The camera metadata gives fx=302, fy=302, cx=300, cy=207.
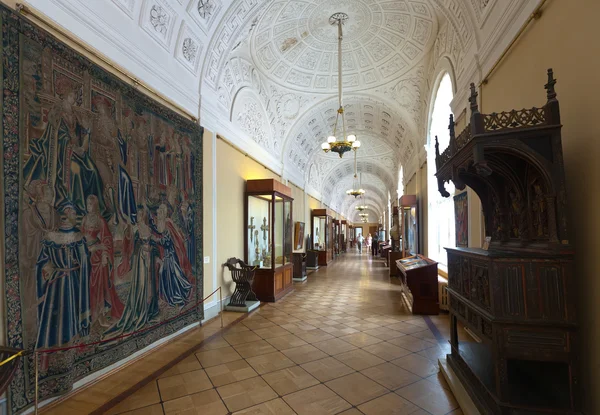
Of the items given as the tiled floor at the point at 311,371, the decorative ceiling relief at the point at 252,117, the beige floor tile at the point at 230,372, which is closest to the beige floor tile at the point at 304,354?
the tiled floor at the point at 311,371

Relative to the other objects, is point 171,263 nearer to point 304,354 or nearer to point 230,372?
point 230,372

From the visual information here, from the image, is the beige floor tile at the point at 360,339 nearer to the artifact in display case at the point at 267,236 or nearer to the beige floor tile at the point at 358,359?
the beige floor tile at the point at 358,359

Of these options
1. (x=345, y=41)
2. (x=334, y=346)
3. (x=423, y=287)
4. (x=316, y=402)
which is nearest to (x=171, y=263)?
(x=334, y=346)

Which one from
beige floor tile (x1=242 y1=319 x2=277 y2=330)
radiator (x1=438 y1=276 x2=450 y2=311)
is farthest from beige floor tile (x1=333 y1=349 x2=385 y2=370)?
radiator (x1=438 y1=276 x2=450 y2=311)

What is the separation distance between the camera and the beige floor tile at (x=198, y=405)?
3355mm

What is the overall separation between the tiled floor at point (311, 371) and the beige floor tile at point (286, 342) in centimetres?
2

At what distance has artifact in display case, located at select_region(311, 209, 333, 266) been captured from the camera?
63.3 feet

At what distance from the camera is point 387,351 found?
202 inches

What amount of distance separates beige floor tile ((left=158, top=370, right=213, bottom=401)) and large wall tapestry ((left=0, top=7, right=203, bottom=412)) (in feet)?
2.93

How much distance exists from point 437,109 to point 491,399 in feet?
27.9

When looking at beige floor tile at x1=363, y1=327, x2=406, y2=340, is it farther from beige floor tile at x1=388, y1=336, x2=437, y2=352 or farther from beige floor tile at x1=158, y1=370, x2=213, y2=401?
beige floor tile at x1=158, y1=370, x2=213, y2=401

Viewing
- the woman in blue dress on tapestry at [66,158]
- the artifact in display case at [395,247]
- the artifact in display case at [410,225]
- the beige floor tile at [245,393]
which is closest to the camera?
the woman in blue dress on tapestry at [66,158]

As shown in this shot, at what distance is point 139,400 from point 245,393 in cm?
125

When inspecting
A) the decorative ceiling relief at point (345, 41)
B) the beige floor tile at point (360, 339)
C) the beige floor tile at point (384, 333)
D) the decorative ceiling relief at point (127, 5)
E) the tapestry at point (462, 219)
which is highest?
the decorative ceiling relief at point (345, 41)
